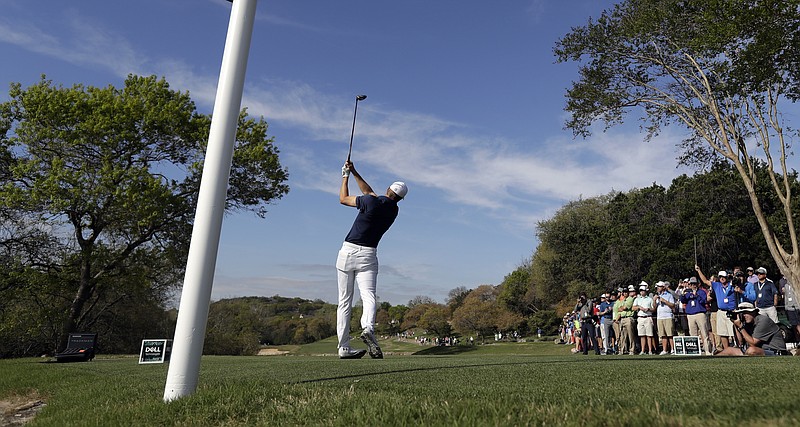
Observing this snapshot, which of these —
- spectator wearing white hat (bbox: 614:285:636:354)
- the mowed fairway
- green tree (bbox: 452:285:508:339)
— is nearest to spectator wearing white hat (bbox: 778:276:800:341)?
spectator wearing white hat (bbox: 614:285:636:354)

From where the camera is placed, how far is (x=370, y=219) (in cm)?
763

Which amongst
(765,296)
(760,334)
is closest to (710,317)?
(765,296)

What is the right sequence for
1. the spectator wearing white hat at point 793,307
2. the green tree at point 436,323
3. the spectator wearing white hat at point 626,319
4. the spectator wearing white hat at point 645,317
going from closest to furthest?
the spectator wearing white hat at point 793,307, the spectator wearing white hat at point 645,317, the spectator wearing white hat at point 626,319, the green tree at point 436,323

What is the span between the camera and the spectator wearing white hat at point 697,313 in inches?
583

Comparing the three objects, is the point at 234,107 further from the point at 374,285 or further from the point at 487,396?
the point at 374,285

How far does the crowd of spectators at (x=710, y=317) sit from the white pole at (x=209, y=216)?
11527 millimetres

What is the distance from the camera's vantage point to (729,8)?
1861 cm

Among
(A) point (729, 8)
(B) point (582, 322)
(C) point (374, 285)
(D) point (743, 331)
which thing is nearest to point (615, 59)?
(A) point (729, 8)

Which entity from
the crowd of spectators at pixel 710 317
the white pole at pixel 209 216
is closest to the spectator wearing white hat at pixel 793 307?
the crowd of spectators at pixel 710 317

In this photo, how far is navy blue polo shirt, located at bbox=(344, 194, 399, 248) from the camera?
7.57m

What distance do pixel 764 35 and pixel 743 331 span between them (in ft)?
40.7

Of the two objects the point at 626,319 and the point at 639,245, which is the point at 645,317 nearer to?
the point at 626,319

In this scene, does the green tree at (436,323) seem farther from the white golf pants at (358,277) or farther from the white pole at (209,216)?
the white pole at (209,216)

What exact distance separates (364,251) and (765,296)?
10799mm
